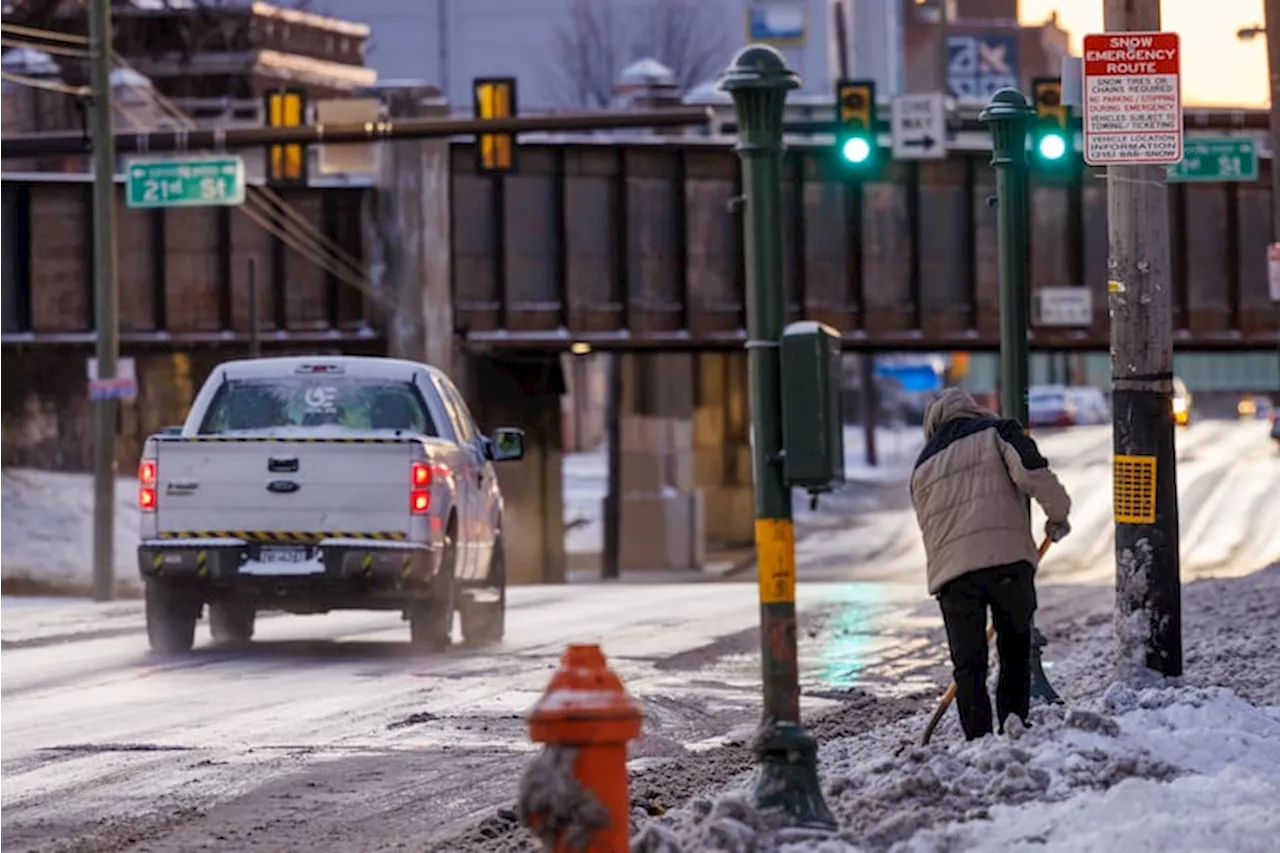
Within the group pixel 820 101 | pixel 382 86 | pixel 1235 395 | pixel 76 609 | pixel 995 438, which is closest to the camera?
pixel 995 438

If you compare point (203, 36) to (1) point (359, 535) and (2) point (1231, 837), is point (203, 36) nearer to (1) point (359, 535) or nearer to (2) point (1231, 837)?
(1) point (359, 535)

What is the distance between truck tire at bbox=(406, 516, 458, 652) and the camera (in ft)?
61.7

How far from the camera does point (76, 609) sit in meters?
26.8

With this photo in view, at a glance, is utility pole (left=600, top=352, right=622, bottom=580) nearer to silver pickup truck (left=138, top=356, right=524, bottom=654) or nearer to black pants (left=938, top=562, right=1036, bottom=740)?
silver pickup truck (left=138, top=356, right=524, bottom=654)

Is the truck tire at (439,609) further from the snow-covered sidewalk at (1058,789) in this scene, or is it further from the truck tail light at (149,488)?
the snow-covered sidewalk at (1058,789)

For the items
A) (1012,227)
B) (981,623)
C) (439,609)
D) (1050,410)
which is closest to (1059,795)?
(981,623)

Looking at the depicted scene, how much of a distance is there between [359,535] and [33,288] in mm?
23525

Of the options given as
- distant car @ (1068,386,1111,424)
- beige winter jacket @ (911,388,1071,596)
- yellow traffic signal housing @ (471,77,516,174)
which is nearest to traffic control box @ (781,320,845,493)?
beige winter jacket @ (911,388,1071,596)

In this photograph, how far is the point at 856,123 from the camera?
3481 cm

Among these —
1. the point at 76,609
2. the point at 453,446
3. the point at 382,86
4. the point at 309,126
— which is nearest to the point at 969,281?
the point at 382,86

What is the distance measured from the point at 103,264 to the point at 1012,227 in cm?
1939

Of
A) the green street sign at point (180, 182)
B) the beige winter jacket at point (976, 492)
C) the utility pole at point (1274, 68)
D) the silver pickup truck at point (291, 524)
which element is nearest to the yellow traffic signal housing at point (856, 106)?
the green street sign at point (180, 182)

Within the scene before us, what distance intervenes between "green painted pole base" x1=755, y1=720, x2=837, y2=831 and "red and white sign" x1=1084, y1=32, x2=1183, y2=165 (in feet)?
17.0

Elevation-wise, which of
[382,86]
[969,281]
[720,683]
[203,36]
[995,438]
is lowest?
[720,683]
